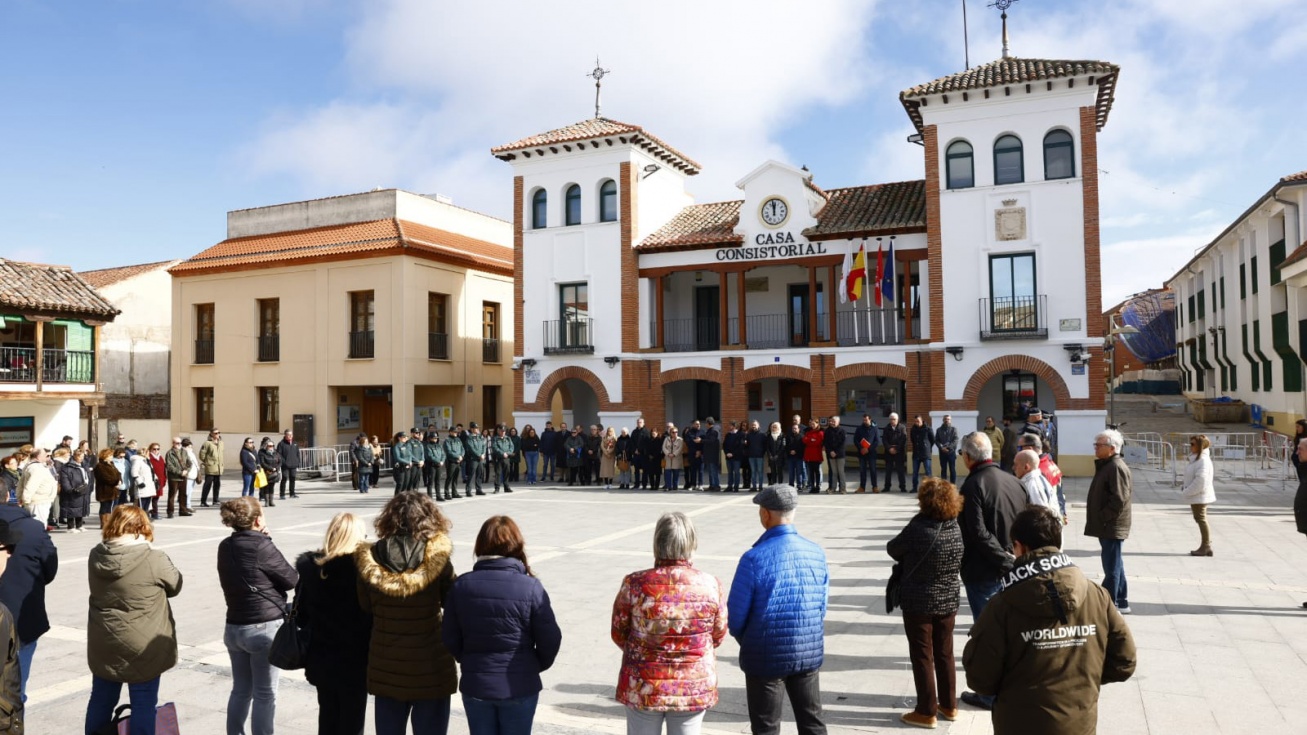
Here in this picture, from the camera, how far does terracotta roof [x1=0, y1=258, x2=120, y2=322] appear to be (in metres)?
21.8

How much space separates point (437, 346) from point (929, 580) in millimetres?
25633

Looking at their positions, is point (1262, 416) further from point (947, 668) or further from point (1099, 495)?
point (947, 668)

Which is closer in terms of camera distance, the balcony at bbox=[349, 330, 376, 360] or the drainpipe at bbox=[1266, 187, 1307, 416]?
the drainpipe at bbox=[1266, 187, 1307, 416]

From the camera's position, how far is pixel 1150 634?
7363 mm

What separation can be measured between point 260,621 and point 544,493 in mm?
15935

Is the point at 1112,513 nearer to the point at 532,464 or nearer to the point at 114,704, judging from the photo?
the point at 114,704

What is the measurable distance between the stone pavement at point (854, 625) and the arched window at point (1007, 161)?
963 cm

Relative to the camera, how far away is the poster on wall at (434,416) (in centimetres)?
2930

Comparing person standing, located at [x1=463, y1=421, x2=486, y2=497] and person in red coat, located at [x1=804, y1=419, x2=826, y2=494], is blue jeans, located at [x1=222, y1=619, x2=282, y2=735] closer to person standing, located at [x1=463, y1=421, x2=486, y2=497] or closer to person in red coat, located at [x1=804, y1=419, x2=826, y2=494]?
person standing, located at [x1=463, y1=421, x2=486, y2=497]

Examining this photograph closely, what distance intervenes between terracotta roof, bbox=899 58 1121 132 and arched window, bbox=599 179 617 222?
28.2 feet

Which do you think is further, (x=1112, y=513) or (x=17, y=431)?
(x=17, y=431)

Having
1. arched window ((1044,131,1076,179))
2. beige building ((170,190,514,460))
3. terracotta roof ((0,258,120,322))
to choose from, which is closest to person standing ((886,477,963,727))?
arched window ((1044,131,1076,179))

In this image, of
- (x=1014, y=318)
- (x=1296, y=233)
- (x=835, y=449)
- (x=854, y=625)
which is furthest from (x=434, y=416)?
(x=1296, y=233)

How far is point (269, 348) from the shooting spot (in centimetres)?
3025
